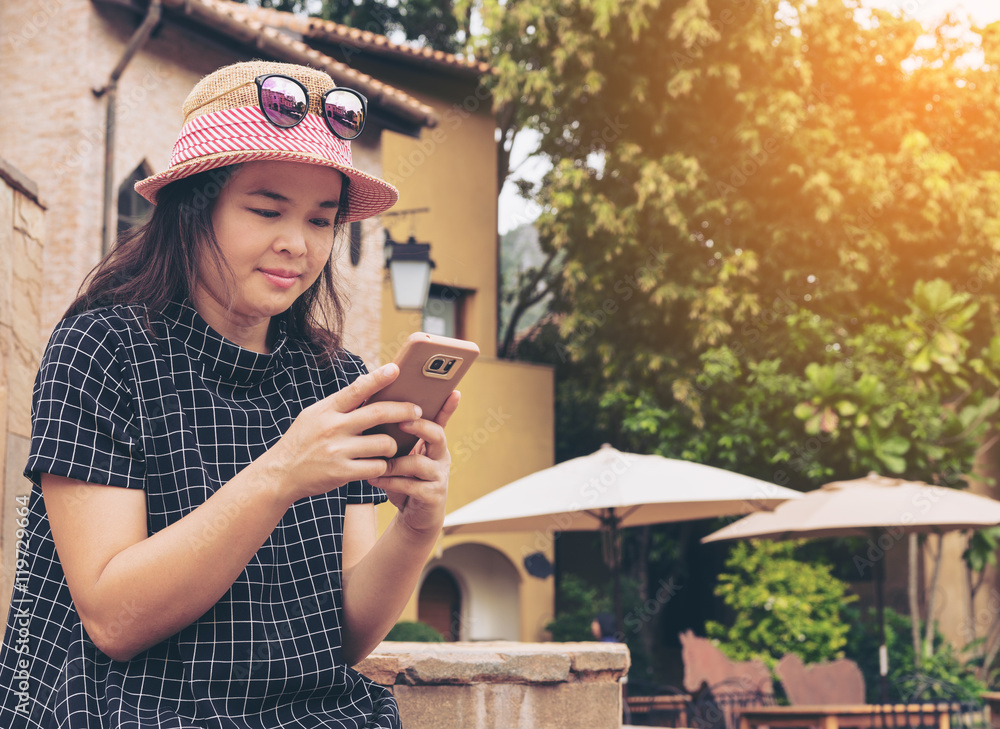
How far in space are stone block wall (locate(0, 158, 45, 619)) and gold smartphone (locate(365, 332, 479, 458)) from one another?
2756mm

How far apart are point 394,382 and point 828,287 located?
1325 centimetres

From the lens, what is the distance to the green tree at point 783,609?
38.1 feet

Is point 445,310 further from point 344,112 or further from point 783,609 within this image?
point 344,112

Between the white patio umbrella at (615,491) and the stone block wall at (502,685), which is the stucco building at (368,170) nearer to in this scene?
the stone block wall at (502,685)

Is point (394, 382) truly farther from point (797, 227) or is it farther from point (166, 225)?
point (797, 227)

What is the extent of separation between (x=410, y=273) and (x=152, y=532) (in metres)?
7.30

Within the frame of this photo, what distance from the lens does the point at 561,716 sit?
2898 mm

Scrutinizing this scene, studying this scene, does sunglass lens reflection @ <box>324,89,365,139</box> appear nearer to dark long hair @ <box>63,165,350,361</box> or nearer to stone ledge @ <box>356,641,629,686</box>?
dark long hair @ <box>63,165,350,361</box>

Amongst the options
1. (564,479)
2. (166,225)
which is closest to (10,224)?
(166,225)

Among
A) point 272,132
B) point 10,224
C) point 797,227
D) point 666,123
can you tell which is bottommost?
point 272,132

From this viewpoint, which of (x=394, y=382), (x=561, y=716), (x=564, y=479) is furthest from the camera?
(x=564, y=479)

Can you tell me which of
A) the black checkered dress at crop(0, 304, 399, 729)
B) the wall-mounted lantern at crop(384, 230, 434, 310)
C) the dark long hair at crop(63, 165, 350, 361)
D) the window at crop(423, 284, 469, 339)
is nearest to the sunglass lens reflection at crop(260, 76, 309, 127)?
the dark long hair at crop(63, 165, 350, 361)

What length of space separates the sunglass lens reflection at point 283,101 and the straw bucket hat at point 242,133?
1 cm

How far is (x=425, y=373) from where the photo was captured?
132cm
